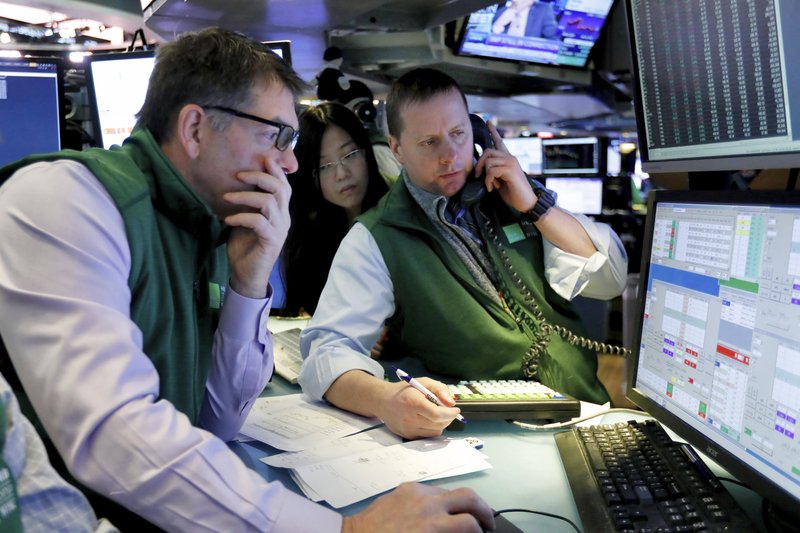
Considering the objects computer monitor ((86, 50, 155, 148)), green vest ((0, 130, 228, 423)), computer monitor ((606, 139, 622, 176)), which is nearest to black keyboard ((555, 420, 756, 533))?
green vest ((0, 130, 228, 423))

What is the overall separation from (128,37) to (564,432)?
10.2 ft

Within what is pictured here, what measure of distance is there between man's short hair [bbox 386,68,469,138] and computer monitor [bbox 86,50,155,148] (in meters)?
0.77

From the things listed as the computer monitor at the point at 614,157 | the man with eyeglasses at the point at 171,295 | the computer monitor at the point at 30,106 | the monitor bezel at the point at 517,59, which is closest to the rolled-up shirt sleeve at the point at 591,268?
the man with eyeglasses at the point at 171,295

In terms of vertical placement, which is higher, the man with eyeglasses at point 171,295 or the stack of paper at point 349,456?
the man with eyeglasses at point 171,295

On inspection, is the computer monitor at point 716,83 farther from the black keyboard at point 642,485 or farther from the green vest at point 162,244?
the green vest at point 162,244

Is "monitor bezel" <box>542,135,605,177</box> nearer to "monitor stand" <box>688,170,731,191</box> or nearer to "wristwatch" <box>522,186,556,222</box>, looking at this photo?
"wristwatch" <box>522,186,556,222</box>

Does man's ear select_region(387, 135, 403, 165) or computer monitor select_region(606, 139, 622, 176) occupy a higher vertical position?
computer monitor select_region(606, 139, 622, 176)

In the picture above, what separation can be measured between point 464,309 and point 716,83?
785 millimetres

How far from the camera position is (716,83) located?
112cm

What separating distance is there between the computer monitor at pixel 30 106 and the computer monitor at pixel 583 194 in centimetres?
499

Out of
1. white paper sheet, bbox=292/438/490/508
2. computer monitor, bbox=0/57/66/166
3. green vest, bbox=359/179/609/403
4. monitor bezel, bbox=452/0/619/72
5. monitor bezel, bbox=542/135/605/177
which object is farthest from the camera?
monitor bezel, bbox=542/135/605/177

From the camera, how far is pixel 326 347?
1.56 m

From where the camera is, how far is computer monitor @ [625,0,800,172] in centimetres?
98

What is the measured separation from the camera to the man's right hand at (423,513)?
875 mm
